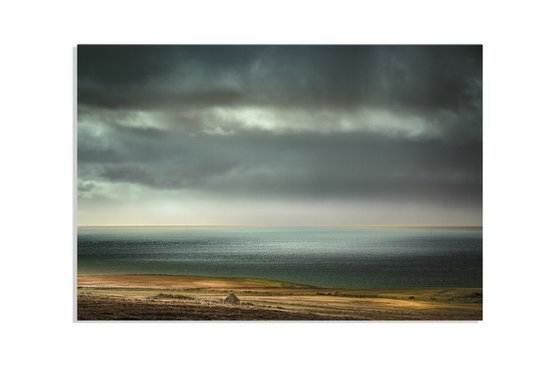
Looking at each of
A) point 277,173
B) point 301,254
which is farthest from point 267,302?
point 277,173

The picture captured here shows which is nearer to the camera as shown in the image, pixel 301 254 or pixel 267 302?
pixel 267 302

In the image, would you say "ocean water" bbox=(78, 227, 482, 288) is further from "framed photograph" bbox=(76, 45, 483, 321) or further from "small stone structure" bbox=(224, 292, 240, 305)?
"small stone structure" bbox=(224, 292, 240, 305)

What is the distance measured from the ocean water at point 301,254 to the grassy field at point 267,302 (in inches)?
3.7

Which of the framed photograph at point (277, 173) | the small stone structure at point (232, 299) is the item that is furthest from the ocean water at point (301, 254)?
the small stone structure at point (232, 299)

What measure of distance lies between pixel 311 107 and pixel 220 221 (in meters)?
1.60

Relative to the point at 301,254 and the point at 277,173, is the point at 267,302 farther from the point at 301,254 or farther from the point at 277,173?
the point at 277,173

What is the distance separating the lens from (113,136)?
24.5 ft

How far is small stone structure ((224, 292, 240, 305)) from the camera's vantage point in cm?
736

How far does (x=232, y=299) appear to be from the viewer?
7.38 metres

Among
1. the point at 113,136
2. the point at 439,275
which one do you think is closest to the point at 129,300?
the point at 113,136

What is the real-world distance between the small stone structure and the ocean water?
8.9 inches

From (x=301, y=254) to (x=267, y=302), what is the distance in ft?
2.10

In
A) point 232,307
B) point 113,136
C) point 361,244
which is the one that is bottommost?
point 232,307
